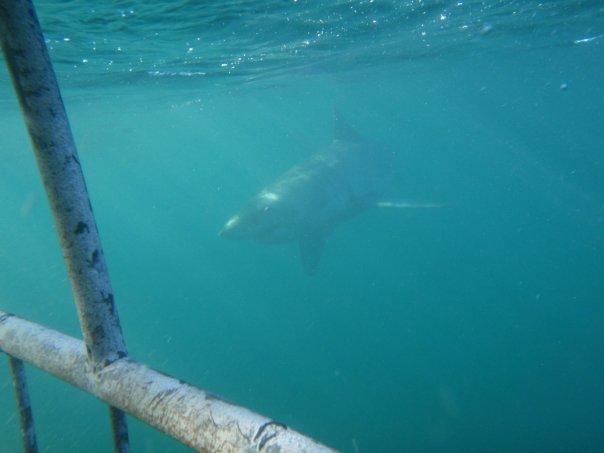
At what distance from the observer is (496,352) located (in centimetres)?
1692

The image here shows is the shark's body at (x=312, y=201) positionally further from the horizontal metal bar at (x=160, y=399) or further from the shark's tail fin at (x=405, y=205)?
the horizontal metal bar at (x=160, y=399)

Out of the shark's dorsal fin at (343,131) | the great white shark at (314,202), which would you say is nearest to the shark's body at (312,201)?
the great white shark at (314,202)

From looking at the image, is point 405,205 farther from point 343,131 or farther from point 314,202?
point 343,131

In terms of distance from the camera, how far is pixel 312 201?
1560cm

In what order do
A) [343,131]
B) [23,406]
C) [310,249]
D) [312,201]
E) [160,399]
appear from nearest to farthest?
[160,399], [23,406], [312,201], [310,249], [343,131]

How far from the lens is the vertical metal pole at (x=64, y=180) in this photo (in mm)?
1653

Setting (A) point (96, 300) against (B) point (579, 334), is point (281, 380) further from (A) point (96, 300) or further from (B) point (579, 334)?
(A) point (96, 300)

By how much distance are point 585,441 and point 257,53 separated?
1642 cm

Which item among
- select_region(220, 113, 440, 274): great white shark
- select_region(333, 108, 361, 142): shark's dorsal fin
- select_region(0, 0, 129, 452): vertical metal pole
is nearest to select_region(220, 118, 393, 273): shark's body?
select_region(220, 113, 440, 274): great white shark

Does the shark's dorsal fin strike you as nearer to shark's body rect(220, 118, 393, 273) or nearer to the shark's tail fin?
shark's body rect(220, 118, 393, 273)

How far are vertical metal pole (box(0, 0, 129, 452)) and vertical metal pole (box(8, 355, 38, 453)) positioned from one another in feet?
2.33

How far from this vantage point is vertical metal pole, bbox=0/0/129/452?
5.42ft

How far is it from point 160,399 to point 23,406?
3.98 feet

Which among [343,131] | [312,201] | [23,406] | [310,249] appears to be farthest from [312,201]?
[23,406]
